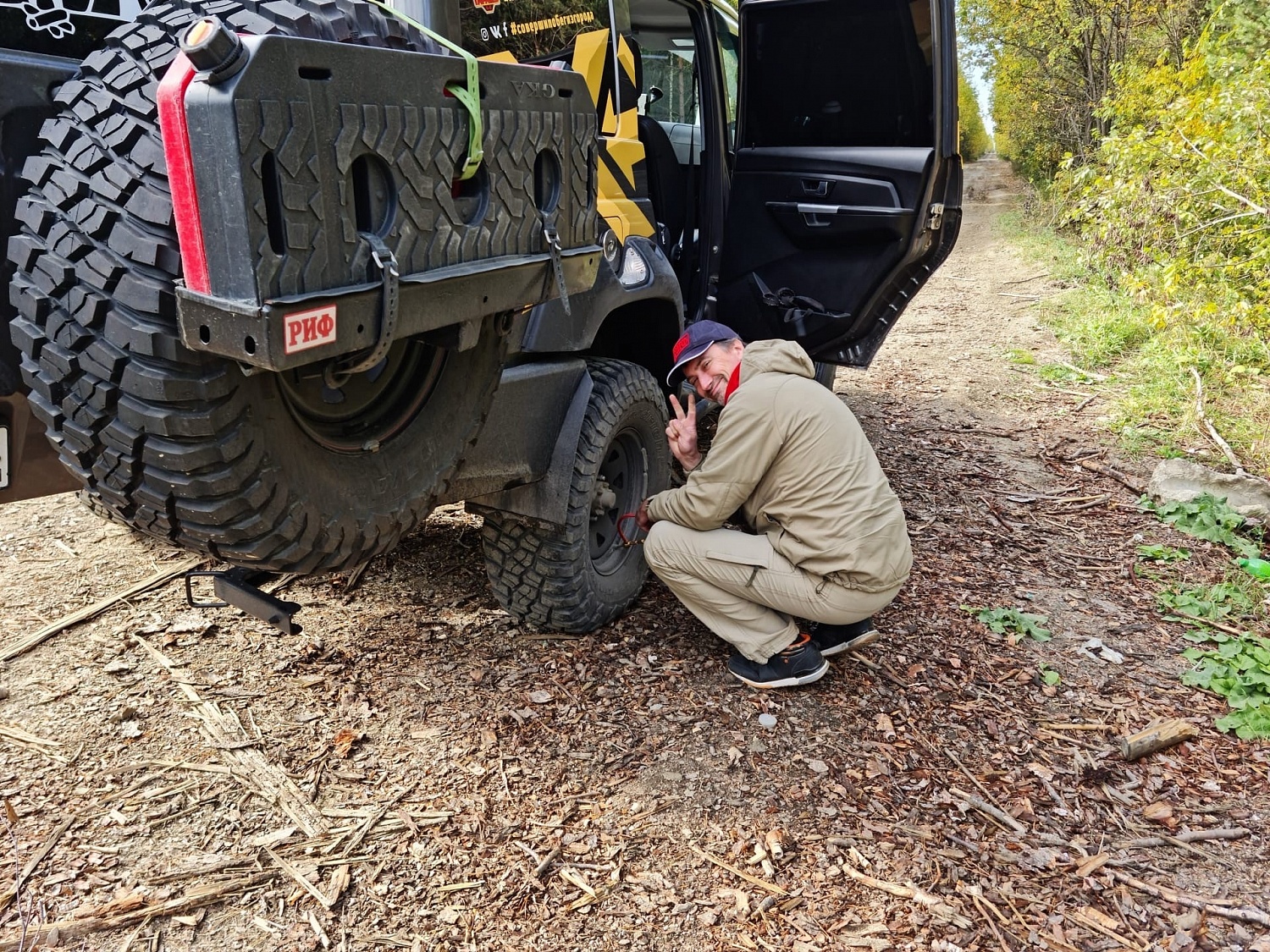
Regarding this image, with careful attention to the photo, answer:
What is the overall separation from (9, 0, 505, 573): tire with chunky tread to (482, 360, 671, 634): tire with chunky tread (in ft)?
3.88

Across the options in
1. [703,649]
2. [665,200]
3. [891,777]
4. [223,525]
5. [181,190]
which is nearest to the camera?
[181,190]

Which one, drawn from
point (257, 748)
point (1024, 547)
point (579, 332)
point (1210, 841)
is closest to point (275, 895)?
point (257, 748)

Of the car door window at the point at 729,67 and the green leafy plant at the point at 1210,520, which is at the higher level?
the car door window at the point at 729,67

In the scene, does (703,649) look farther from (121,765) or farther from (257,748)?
(121,765)

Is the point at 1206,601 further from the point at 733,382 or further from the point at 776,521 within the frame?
the point at 733,382

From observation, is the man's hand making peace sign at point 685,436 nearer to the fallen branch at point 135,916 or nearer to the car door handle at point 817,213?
the car door handle at point 817,213

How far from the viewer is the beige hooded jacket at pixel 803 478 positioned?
323 centimetres

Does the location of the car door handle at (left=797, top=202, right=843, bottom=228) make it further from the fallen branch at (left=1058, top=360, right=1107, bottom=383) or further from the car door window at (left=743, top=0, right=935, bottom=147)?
the fallen branch at (left=1058, top=360, right=1107, bottom=383)

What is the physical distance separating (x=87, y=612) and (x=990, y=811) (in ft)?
10.6

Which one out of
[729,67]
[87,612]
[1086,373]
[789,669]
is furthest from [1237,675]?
[1086,373]

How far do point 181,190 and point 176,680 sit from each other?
1.99 m

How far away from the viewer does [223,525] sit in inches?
79.0

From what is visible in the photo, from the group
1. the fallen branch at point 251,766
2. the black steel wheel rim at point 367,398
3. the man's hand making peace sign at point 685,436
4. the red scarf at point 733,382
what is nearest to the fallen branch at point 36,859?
the fallen branch at point 251,766

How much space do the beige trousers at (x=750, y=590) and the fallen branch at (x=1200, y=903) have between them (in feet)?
3.74
